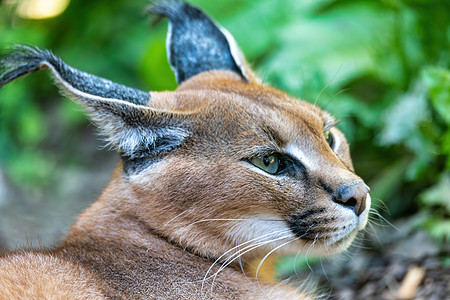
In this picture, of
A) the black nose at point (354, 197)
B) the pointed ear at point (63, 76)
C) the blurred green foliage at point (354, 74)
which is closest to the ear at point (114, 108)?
the pointed ear at point (63, 76)

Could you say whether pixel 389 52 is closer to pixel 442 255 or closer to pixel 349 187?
pixel 442 255

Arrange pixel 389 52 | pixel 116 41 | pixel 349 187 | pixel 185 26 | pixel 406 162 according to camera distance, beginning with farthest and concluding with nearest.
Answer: pixel 116 41 < pixel 389 52 < pixel 406 162 < pixel 185 26 < pixel 349 187

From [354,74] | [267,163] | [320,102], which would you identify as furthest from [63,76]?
[354,74]

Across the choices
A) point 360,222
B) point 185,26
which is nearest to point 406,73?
point 185,26

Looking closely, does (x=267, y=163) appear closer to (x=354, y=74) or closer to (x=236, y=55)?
(x=236, y=55)

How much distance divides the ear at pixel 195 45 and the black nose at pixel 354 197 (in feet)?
4.77

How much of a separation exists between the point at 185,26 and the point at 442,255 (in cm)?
279

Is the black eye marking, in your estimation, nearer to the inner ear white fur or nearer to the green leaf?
the inner ear white fur

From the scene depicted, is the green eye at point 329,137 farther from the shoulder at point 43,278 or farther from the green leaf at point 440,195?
the shoulder at point 43,278

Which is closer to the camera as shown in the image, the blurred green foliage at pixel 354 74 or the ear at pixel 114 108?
the ear at pixel 114 108

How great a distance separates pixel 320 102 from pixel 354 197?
2.55m

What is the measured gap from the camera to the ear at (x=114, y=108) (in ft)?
10.9

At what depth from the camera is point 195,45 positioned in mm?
4633

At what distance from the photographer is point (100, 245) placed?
3625 millimetres
